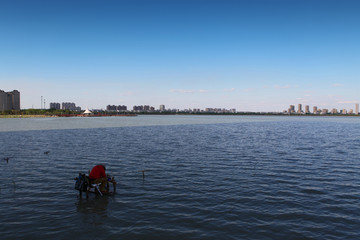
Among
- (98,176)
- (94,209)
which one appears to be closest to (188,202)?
(94,209)

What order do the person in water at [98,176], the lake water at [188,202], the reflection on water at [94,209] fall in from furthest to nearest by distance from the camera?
1. the person in water at [98,176]
2. the reflection on water at [94,209]
3. the lake water at [188,202]

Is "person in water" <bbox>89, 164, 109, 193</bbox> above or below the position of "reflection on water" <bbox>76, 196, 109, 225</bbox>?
above

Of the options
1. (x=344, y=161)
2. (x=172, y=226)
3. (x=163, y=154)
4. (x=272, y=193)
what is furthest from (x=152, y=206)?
(x=344, y=161)

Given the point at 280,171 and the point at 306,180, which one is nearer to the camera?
the point at 306,180

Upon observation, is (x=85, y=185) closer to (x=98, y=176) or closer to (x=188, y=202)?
(x=98, y=176)

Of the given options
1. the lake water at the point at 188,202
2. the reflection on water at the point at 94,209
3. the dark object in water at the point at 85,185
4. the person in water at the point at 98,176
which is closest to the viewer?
the lake water at the point at 188,202

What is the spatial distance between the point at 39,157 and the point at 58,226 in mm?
23917

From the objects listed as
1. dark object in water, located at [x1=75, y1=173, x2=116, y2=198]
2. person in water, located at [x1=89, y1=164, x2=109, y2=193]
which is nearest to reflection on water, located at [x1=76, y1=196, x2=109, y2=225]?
dark object in water, located at [x1=75, y1=173, x2=116, y2=198]

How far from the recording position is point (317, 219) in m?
15.2

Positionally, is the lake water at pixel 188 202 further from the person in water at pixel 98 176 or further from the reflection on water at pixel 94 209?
the person in water at pixel 98 176

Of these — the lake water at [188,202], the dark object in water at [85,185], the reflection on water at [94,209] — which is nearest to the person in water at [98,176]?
the dark object in water at [85,185]

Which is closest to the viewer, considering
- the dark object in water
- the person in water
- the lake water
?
the lake water

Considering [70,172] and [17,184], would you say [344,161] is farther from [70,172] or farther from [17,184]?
[17,184]

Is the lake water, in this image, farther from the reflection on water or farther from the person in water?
the person in water
